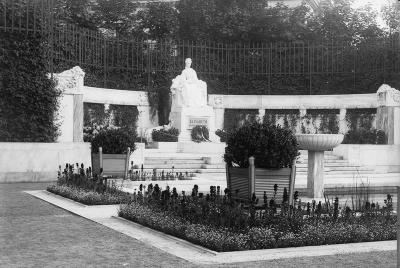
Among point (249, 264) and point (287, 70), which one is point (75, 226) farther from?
point (287, 70)

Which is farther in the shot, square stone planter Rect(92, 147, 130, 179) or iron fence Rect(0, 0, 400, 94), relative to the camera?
iron fence Rect(0, 0, 400, 94)

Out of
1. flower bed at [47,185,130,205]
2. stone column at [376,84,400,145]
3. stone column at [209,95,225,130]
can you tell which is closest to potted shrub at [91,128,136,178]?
flower bed at [47,185,130,205]

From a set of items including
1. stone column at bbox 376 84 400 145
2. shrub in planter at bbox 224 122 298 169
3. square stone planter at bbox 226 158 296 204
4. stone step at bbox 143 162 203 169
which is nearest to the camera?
square stone planter at bbox 226 158 296 204

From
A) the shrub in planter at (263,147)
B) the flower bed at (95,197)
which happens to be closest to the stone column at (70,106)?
the flower bed at (95,197)

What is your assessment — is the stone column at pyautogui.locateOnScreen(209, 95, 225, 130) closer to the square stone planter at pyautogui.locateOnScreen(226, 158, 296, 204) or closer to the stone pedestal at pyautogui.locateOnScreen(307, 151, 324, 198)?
the stone pedestal at pyautogui.locateOnScreen(307, 151, 324, 198)

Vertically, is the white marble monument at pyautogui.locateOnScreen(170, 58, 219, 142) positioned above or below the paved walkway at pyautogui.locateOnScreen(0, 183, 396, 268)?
above

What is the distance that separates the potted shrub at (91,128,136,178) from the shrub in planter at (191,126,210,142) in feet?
40.8

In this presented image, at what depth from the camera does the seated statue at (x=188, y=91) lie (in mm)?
30291

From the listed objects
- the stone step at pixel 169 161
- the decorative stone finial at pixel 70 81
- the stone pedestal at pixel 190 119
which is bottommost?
the stone step at pixel 169 161

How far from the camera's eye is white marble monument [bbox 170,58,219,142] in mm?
29641

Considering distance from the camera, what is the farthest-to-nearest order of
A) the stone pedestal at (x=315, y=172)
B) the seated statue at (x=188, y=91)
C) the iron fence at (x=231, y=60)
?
the iron fence at (x=231, y=60) → the seated statue at (x=188, y=91) → the stone pedestal at (x=315, y=172)

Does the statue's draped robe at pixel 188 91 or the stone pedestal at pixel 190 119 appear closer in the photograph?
the stone pedestal at pixel 190 119

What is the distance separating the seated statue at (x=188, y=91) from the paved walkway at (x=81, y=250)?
20665 mm

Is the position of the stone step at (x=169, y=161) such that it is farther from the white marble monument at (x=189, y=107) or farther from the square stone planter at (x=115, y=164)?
the square stone planter at (x=115, y=164)
